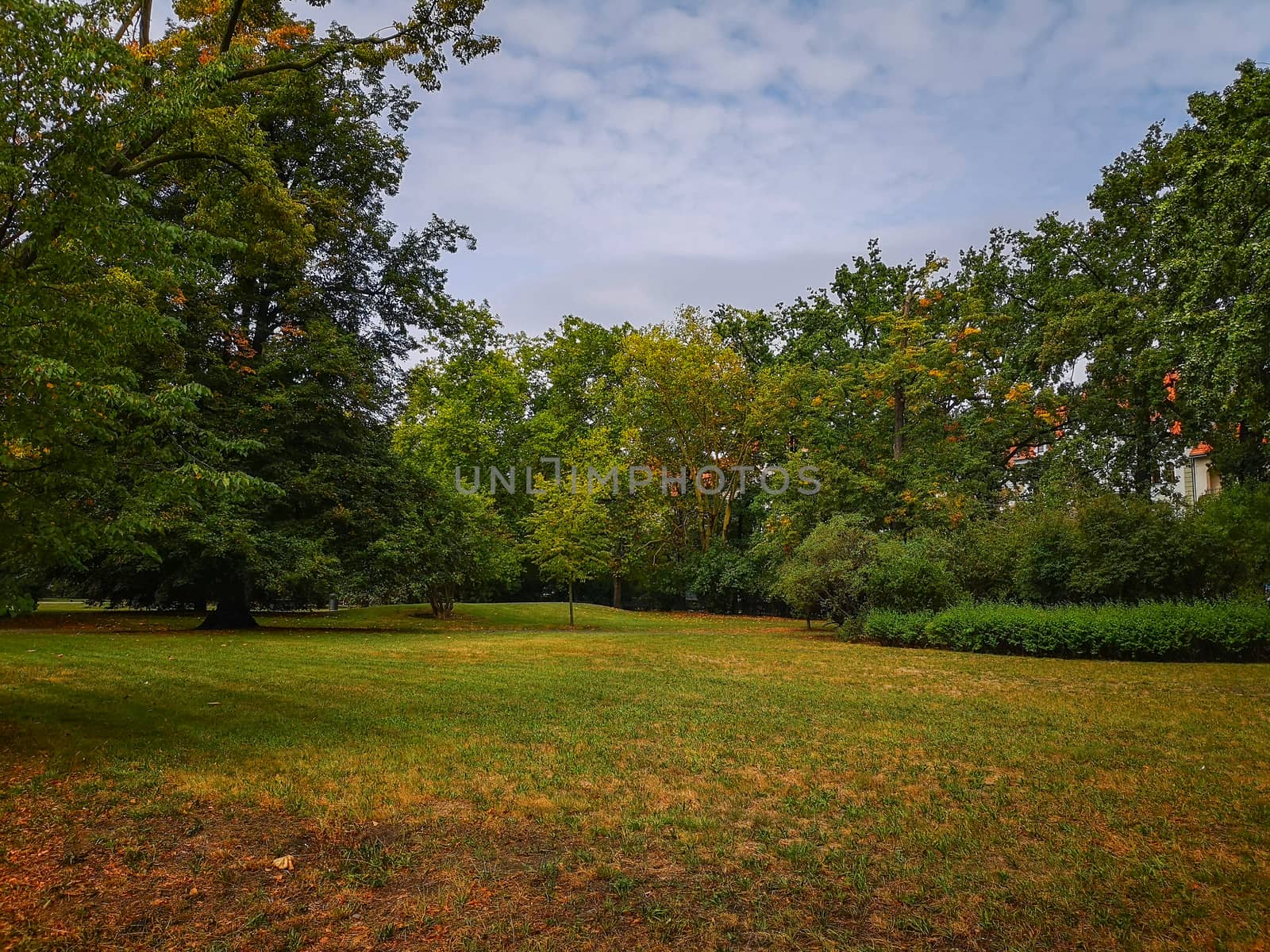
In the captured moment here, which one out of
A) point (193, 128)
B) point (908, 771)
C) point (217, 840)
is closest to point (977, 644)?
point (908, 771)

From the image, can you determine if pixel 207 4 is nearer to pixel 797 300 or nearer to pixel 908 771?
pixel 908 771

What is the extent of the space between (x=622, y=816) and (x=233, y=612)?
57.0 feet

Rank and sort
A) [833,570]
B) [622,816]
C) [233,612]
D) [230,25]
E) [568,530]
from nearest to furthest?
[622,816], [230,25], [833,570], [233,612], [568,530]

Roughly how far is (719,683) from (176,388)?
7.62 m

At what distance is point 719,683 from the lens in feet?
33.0

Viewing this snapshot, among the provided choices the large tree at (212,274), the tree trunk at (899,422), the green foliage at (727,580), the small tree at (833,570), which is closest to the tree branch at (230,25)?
the large tree at (212,274)

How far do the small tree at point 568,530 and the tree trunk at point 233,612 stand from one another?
8.16 meters

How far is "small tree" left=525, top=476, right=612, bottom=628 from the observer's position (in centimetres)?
2141

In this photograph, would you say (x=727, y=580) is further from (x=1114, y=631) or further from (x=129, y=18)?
(x=129, y=18)

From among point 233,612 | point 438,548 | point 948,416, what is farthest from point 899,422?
point 233,612

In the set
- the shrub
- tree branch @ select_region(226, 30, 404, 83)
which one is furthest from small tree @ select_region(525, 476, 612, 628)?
tree branch @ select_region(226, 30, 404, 83)

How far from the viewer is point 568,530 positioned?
2138 cm

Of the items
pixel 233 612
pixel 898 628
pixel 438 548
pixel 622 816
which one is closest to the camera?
pixel 622 816

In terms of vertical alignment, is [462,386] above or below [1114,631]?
above
